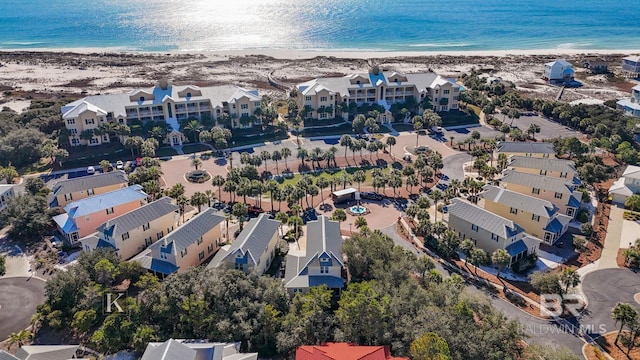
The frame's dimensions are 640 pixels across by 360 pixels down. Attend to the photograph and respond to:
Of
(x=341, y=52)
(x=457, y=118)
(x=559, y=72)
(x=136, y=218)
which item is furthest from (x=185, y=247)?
(x=341, y=52)

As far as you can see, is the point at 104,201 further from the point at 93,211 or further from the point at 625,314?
the point at 625,314

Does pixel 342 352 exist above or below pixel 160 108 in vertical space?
below

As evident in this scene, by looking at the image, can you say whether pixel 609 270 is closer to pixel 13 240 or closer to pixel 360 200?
pixel 360 200

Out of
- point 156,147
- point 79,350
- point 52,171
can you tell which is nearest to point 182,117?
point 156,147

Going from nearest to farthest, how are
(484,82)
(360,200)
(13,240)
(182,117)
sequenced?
(13,240) < (360,200) < (182,117) < (484,82)

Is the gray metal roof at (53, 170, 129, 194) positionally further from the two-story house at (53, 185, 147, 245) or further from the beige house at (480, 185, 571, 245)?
the beige house at (480, 185, 571, 245)

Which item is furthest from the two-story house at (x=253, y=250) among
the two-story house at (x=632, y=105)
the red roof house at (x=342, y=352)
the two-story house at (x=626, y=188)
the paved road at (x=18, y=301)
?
the two-story house at (x=632, y=105)
